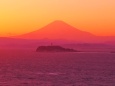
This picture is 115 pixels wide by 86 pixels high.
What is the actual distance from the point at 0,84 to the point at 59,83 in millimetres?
9700

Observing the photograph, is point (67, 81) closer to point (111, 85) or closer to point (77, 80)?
point (77, 80)

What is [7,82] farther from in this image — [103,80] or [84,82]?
[103,80]

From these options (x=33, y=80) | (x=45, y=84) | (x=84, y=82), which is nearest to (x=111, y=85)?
(x=84, y=82)

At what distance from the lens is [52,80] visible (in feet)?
219

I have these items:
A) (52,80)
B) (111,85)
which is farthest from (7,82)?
(111,85)

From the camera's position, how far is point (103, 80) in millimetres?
67938

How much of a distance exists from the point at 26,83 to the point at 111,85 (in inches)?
554

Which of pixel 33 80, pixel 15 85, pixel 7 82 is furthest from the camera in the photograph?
pixel 33 80

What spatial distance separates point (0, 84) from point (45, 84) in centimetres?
721

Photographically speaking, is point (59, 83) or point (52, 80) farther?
point (52, 80)

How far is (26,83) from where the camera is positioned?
63.0m

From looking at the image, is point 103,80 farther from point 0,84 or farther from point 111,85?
point 0,84

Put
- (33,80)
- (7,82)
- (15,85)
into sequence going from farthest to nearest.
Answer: (33,80) → (7,82) → (15,85)

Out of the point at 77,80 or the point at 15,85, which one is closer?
the point at 15,85
